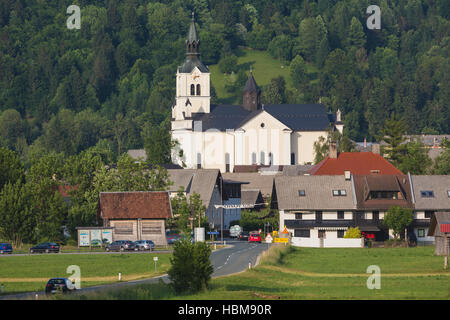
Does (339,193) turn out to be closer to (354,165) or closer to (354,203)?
(354,203)

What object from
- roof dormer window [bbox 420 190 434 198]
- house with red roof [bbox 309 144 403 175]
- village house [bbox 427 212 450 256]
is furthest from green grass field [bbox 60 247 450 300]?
house with red roof [bbox 309 144 403 175]

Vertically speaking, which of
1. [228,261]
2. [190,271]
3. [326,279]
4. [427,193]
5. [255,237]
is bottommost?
[326,279]

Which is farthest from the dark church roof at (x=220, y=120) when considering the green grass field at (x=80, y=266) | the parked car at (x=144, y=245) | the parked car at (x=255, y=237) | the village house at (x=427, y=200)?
the green grass field at (x=80, y=266)

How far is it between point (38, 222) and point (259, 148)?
101m

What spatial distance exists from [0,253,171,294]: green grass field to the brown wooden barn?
11.8 meters

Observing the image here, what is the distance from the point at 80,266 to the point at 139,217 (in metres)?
22.4

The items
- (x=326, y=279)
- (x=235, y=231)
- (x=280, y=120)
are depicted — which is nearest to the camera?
(x=326, y=279)

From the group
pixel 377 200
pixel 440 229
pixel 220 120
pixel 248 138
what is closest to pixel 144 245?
pixel 440 229

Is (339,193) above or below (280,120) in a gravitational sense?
below

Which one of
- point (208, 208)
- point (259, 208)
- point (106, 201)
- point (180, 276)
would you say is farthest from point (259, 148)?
point (180, 276)

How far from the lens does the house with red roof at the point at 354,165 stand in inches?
4897

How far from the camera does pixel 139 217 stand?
93750 millimetres

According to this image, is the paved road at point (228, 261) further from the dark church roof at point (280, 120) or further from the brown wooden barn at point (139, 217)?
the dark church roof at point (280, 120)

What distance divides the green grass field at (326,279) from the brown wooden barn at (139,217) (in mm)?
12233
